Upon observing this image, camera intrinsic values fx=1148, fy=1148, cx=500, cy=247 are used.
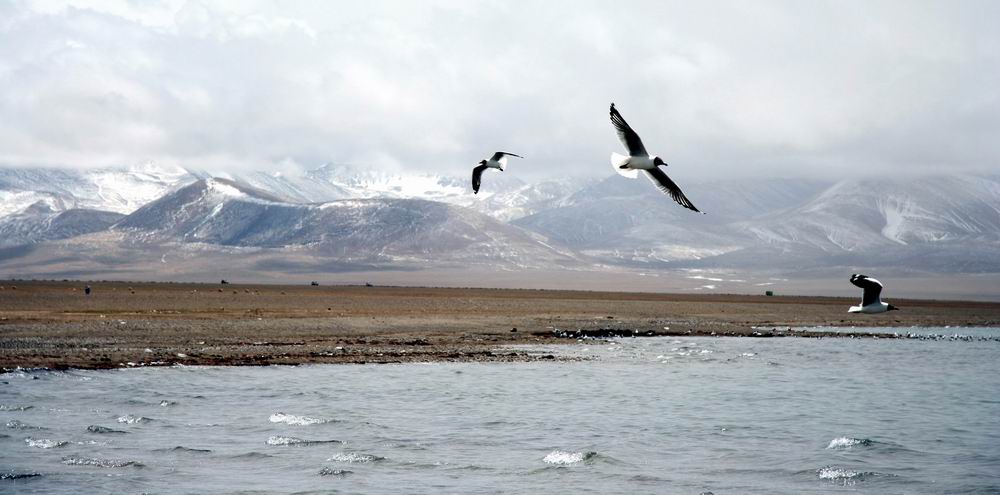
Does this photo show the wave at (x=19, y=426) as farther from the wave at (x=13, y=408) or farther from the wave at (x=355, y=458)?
the wave at (x=355, y=458)

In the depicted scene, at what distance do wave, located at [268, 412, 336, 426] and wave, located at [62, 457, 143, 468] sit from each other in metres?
5.48

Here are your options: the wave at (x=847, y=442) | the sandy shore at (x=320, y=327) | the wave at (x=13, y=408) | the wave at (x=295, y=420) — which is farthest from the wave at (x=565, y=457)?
the sandy shore at (x=320, y=327)

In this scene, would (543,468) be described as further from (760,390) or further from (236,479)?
(760,390)

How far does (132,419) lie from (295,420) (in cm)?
370

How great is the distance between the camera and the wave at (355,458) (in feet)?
74.6

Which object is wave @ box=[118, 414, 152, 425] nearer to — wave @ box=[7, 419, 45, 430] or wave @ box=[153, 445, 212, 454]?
wave @ box=[7, 419, 45, 430]

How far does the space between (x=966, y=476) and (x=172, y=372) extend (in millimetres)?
23126

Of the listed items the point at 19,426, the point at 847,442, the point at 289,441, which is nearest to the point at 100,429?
the point at 19,426

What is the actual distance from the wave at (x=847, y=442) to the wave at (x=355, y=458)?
10.2 m

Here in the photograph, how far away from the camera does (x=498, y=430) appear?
26.8m

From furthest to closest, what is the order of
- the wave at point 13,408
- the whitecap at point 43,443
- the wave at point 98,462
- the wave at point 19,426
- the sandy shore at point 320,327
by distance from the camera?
the sandy shore at point 320,327 < the wave at point 13,408 < the wave at point 19,426 < the whitecap at point 43,443 < the wave at point 98,462

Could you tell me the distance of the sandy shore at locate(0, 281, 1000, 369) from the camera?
40500 mm

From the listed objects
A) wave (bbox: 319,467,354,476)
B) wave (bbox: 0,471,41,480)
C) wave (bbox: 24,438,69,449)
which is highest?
wave (bbox: 319,467,354,476)

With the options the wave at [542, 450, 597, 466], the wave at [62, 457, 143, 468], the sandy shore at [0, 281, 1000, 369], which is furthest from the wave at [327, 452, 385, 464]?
the sandy shore at [0, 281, 1000, 369]
